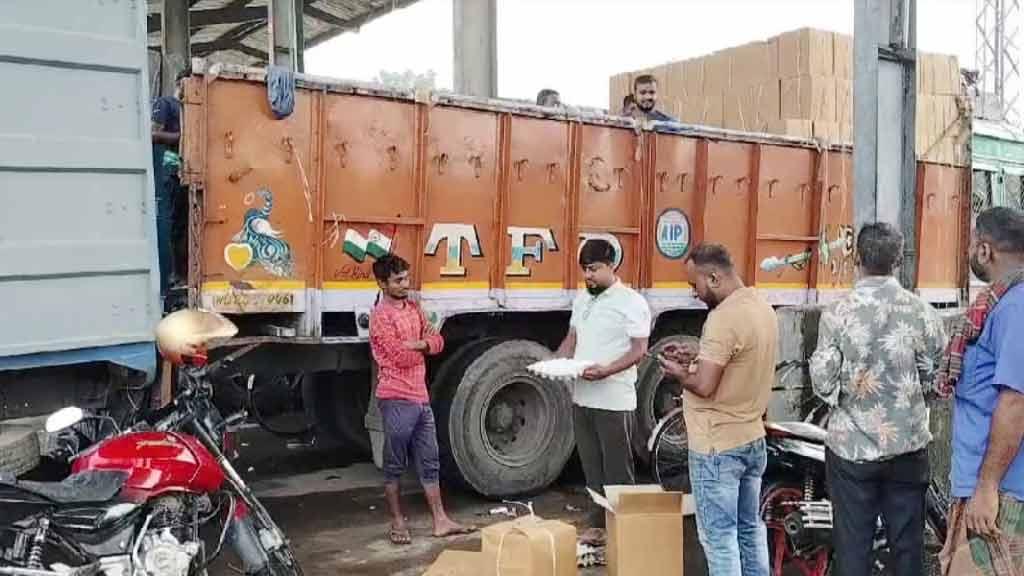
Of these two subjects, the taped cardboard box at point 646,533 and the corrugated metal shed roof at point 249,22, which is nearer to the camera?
the taped cardboard box at point 646,533

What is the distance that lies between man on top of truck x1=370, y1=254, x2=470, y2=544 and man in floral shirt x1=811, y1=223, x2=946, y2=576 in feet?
7.83

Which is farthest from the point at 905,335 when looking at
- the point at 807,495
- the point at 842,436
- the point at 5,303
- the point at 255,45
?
the point at 255,45

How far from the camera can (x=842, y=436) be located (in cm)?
365

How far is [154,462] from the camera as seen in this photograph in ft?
11.8

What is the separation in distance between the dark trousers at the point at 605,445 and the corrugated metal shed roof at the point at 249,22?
10868 mm

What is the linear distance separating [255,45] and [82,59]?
13442mm

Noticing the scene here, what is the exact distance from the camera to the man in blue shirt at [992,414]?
2.93m

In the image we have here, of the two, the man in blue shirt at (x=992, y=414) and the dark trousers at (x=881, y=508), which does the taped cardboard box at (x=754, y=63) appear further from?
the man in blue shirt at (x=992, y=414)

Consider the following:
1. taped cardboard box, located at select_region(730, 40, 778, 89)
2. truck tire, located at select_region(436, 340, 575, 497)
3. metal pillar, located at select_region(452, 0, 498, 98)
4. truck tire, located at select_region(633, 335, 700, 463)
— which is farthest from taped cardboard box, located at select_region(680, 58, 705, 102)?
truck tire, located at select_region(436, 340, 575, 497)

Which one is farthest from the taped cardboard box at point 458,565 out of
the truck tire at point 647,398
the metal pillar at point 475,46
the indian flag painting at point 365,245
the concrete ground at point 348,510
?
the metal pillar at point 475,46

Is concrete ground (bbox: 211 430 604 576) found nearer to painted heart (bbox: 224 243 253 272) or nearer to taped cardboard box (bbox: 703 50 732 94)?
painted heart (bbox: 224 243 253 272)

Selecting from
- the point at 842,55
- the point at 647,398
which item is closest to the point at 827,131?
the point at 842,55

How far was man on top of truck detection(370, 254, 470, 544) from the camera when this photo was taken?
5.36m

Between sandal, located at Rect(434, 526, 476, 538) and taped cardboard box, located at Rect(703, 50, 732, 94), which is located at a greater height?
taped cardboard box, located at Rect(703, 50, 732, 94)
